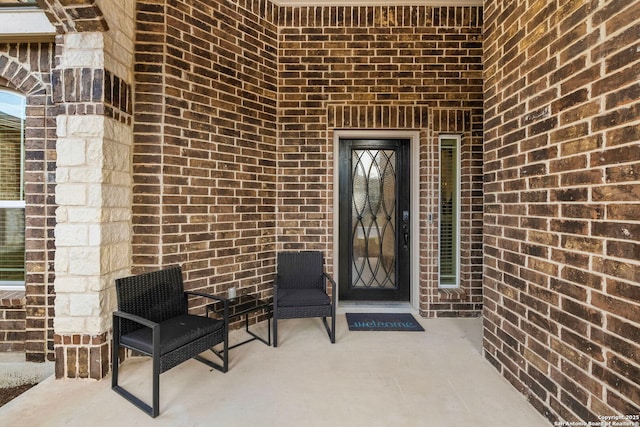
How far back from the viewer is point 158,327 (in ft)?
5.41

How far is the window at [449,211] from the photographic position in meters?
3.27

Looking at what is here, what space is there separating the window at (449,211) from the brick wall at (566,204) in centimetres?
107

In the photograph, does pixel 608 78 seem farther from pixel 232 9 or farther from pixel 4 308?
pixel 4 308

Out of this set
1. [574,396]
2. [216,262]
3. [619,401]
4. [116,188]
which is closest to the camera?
[619,401]

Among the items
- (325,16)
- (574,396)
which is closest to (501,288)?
(574,396)

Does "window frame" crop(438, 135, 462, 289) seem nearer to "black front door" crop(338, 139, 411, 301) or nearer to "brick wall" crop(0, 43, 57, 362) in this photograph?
"black front door" crop(338, 139, 411, 301)

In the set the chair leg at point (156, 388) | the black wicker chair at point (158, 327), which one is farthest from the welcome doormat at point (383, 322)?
the chair leg at point (156, 388)

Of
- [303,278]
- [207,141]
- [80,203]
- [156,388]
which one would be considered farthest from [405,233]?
[80,203]

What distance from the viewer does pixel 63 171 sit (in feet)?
6.56

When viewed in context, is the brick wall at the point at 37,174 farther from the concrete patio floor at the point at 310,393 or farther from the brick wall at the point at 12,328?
the concrete patio floor at the point at 310,393

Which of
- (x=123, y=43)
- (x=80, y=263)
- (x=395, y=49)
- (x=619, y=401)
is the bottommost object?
(x=619, y=401)

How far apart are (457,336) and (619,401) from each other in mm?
1473

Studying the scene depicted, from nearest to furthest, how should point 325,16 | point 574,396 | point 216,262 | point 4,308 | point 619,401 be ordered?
point 619,401 → point 574,396 → point 4,308 → point 216,262 → point 325,16

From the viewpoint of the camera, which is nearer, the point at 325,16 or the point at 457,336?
the point at 457,336
